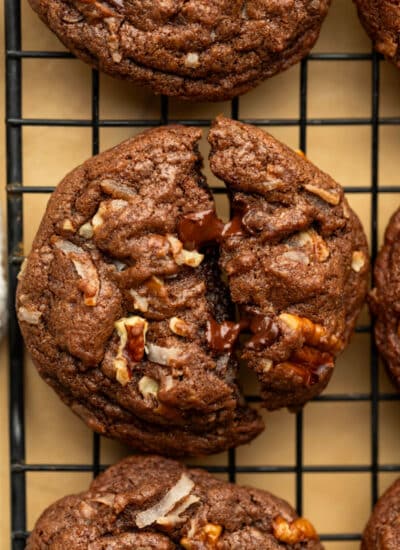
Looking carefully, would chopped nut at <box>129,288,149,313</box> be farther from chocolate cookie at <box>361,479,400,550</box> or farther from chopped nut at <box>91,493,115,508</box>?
chocolate cookie at <box>361,479,400,550</box>

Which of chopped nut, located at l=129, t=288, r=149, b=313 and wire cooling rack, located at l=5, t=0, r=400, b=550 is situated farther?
wire cooling rack, located at l=5, t=0, r=400, b=550

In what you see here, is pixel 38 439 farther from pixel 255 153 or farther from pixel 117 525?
pixel 255 153

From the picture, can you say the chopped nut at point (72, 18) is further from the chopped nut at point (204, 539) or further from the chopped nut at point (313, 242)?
the chopped nut at point (204, 539)

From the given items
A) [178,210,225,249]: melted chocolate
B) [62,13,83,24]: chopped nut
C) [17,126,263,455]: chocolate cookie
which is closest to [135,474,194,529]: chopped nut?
[17,126,263,455]: chocolate cookie

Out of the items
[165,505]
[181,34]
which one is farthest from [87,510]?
[181,34]

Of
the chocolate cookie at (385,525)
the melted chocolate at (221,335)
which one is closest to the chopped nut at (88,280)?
the melted chocolate at (221,335)

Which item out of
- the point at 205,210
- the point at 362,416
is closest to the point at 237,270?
the point at 205,210

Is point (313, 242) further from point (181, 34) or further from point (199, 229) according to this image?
point (181, 34)
